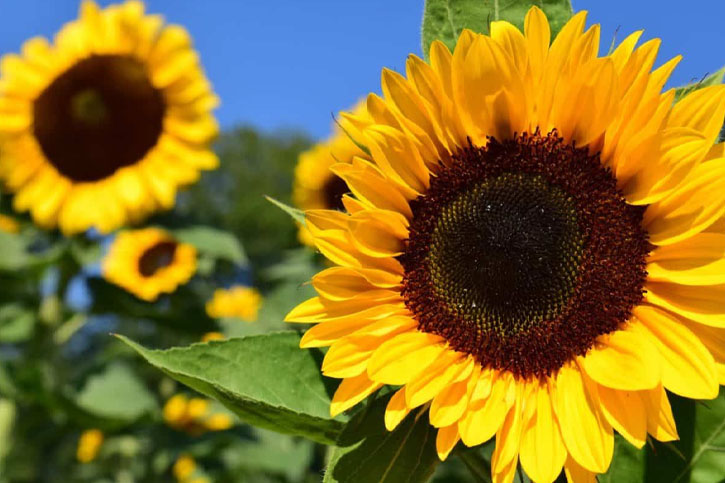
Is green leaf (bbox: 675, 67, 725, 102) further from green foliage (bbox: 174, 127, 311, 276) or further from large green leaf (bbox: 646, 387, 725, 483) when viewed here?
green foliage (bbox: 174, 127, 311, 276)

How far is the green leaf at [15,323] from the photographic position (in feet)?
14.6

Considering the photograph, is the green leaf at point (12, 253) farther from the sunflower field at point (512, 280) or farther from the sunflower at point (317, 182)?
the sunflower field at point (512, 280)

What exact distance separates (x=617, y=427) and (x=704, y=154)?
16.1 inches

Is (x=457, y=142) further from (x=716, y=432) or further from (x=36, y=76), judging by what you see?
(x=36, y=76)

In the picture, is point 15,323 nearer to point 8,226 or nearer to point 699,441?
point 8,226

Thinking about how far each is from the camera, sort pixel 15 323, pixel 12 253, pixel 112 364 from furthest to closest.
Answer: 1. pixel 112 364
2. pixel 15 323
3. pixel 12 253

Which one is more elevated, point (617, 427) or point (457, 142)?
point (457, 142)

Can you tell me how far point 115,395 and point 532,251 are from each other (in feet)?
11.4

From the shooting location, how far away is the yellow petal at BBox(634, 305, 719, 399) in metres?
1.18

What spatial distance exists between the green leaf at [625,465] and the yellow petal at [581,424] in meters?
0.16

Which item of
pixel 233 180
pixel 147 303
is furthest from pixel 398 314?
pixel 233 180

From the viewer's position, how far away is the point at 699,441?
1.35 m

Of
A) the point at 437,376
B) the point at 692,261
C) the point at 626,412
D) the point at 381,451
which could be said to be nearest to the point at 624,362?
the point at 626,412

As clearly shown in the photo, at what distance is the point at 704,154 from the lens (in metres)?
1.21
